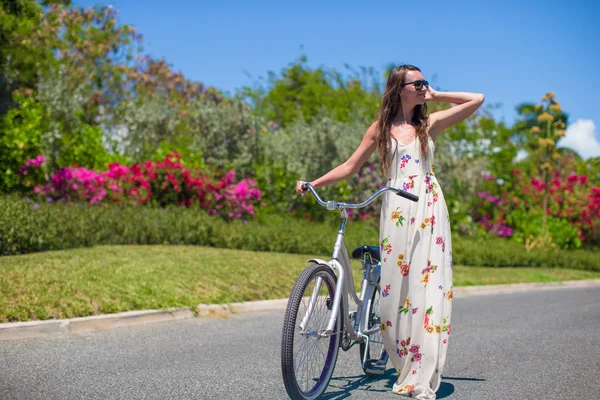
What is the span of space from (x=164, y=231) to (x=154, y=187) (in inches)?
105

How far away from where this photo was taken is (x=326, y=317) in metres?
4.12

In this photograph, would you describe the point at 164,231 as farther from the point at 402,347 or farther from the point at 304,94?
the point at 304,94

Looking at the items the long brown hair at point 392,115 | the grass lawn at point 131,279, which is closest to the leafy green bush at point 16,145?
the grass lawn at point 131,279

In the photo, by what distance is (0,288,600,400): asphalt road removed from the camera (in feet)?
14.9

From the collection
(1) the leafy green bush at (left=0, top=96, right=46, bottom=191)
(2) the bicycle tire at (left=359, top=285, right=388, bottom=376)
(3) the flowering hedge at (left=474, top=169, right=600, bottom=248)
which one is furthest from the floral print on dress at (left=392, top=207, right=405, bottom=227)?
(3) the flowering hedge at (left=474, top=169, right=600, bottom=248)

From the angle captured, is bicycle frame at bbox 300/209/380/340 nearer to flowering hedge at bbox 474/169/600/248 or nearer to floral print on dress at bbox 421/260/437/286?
floral print on dress at bbox 421/260/437/286

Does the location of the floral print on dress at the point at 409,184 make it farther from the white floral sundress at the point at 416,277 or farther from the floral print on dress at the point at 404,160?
the floral print on dress at the point at 404,160

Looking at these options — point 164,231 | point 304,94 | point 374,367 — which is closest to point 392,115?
point 374,367

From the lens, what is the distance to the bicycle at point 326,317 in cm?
375

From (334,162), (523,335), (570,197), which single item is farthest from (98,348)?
(570,197)

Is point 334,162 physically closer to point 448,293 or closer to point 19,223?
point 19,223

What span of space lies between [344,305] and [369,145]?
1189 millimetres

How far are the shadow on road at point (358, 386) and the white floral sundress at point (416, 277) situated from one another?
14.2 inches

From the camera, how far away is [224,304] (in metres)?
8.57
